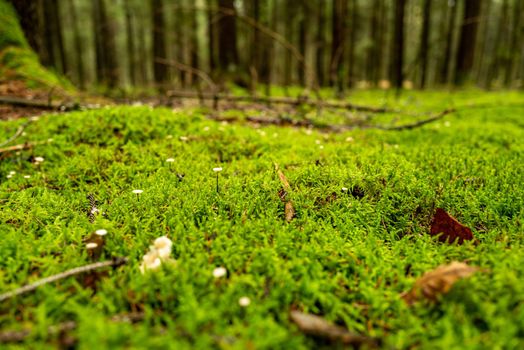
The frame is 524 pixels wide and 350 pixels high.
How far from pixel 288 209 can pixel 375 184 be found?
0.90 m

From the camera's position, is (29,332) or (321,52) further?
(321,52)

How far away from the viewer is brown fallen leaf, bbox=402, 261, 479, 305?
1.73m

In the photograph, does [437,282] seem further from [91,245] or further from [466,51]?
[466,51]

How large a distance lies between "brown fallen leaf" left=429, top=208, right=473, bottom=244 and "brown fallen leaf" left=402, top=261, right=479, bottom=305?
1.68 feet

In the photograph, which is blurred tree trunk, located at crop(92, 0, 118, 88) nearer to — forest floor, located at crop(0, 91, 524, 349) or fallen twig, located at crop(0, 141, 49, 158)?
fallen twig, located at crop(0, 141, 49, 158)

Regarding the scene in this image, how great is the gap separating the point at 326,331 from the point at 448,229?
1465mm

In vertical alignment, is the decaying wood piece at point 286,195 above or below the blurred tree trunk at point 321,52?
below

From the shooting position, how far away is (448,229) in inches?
96.3

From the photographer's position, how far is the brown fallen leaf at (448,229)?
2367mm

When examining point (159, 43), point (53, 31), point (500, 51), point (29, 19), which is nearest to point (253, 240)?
point (29, 19)

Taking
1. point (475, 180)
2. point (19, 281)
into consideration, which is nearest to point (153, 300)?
point (19, 281)

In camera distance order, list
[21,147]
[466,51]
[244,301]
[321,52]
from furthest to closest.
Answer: [321,52]
[466,51]
[21,147]
[244,301]

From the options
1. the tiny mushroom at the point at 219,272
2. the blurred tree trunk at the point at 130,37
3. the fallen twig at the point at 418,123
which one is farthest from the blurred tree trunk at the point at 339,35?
the blurred tree trunk at the point at 130,37

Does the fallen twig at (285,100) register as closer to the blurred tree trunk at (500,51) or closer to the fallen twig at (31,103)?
the fallen twig at (31,103)
